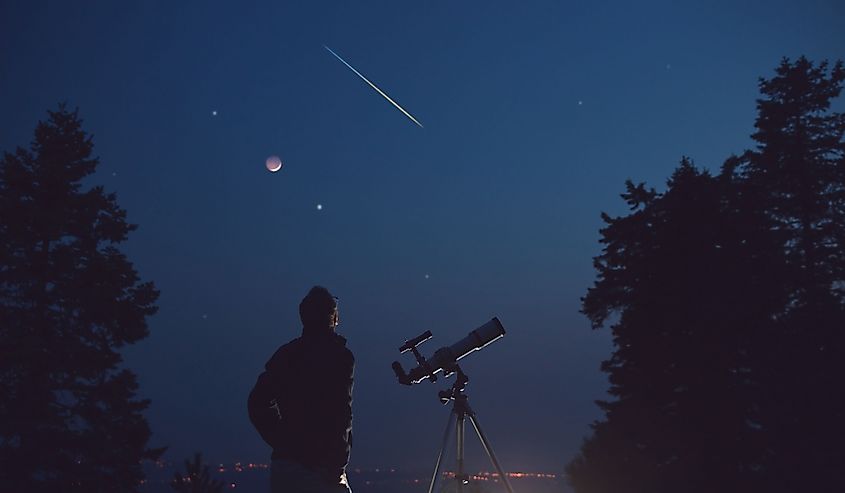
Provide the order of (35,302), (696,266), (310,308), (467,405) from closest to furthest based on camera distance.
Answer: (310,308) < (467,405) < (35,302) < (696,266)

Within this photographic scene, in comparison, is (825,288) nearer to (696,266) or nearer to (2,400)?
(696,266)

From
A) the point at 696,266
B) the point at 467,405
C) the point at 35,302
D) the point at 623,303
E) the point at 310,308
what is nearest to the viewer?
the point at 310,308

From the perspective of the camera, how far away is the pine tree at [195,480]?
16.3 meters

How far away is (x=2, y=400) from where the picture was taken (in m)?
17.0

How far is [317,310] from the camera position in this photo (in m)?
4.20

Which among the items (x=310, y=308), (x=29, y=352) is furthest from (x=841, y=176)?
(x=29, y=352)

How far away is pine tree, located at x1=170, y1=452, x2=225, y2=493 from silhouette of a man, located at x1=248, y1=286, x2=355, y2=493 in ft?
45.2

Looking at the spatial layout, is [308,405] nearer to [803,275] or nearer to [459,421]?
[459,421]

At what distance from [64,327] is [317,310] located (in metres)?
17.5

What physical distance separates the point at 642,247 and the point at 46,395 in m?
19.6

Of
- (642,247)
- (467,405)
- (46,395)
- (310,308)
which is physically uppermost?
(46,395)

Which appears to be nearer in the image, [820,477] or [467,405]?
[467,405]

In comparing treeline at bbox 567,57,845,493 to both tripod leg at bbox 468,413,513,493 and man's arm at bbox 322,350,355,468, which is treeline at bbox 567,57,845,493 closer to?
tripod leg at bbox 468,413,513,493

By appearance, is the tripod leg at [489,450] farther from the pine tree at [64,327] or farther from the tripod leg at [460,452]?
the pine tree at [64,327]
